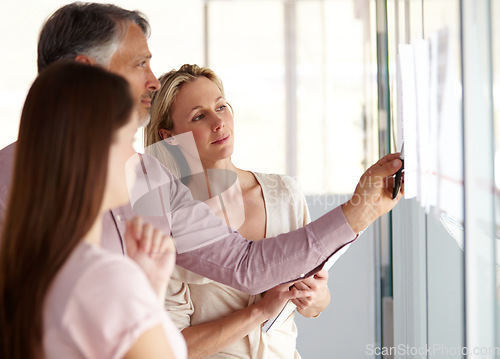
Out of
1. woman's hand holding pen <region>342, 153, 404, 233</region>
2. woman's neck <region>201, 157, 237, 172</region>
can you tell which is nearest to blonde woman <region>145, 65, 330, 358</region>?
woman's neck <region>201, 157, 237, 172</region>

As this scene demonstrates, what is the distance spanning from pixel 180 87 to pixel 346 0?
3.62 feet

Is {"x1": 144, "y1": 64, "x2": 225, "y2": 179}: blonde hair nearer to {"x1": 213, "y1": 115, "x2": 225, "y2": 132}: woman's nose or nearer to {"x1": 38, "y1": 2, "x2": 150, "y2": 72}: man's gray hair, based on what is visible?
{"x1": 213, "y1": 115, "x2": 225, "y2": 132}: woman's nose

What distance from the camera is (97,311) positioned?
0.55 meters

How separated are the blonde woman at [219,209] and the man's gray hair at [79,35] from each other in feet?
0.84

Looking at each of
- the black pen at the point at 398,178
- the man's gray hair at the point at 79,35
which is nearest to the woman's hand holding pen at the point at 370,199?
the black pen at the point at 398,178

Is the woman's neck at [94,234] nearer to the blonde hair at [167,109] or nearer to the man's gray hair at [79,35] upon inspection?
the man's gray hair at [79,35]

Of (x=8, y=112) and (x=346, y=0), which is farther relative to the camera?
(x=8, y=112)

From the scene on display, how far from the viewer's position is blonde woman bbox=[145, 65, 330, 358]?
1151 millimetres

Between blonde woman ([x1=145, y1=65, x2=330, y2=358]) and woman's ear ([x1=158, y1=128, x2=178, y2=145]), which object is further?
woman's ear ([x1=158, y1=128, x2=178, y2=145])

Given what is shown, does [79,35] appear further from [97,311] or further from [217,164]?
[97,311]

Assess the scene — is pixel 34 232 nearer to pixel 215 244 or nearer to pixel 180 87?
pixel 215 244

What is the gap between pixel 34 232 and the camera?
595 mm

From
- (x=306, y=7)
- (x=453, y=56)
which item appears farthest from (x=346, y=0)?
(x=453, y=56)

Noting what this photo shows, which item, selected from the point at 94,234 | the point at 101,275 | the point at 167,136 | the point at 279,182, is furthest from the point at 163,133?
the point at 101,275
